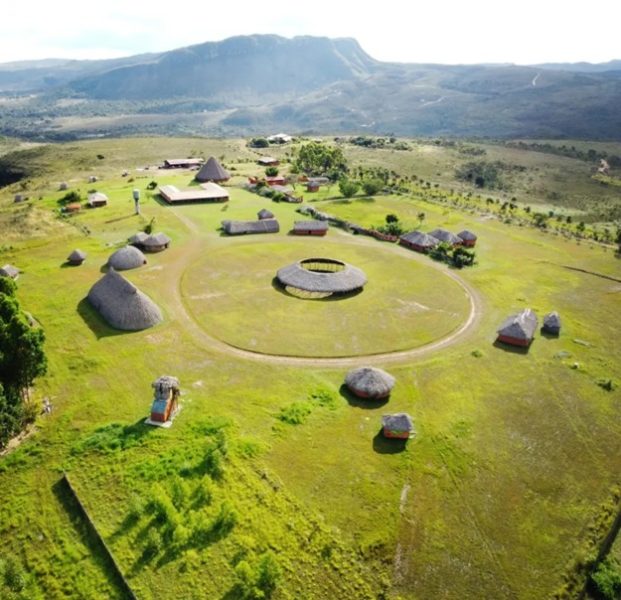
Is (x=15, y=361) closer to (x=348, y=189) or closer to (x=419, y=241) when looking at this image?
(x=419, y=241)

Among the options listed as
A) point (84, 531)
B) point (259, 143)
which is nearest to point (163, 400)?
point (84, 531)

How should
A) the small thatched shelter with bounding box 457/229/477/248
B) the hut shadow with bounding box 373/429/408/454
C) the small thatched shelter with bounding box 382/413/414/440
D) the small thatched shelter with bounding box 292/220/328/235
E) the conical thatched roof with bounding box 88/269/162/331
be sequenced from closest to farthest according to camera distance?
1. the hut shadow with bounding box 373/429/408/454
2. the small thatched shelter with bounding box 382/413/414/440
3. the conical thatched roof with bounding box 88/269/162/331
4. the small thatched shelter with bounding box 457/229/477/248
5. the small thatched shelter with bounding box 292/220/328/235

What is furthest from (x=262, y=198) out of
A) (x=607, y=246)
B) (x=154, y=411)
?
(x=154, y=411)

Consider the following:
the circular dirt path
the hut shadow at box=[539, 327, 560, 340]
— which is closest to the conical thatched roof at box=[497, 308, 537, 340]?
the hut shadow at box=[539, 327, 560, 340]

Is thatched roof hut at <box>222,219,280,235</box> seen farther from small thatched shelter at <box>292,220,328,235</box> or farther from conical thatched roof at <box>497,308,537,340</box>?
conical thatched roof at <box>497,308,537,340</box>

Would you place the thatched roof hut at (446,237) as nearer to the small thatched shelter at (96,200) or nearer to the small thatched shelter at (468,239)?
the small thatched shelter at (468,239)

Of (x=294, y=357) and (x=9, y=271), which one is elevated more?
(x=9, y=271)
